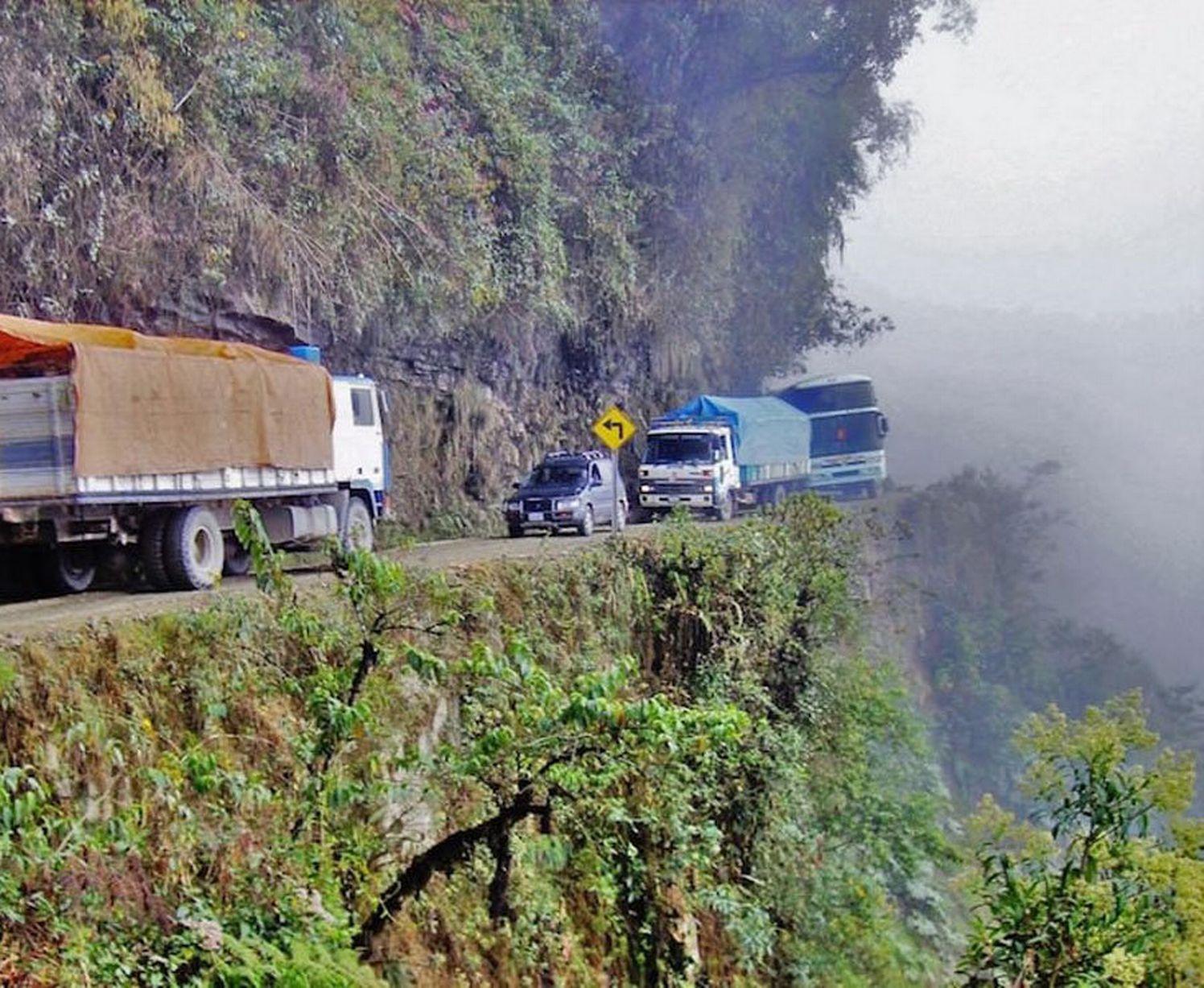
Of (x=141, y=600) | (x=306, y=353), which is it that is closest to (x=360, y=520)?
(x=306, y=353)

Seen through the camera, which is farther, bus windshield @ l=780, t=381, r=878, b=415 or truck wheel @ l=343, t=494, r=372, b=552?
bus windshield @ l=780, t=381, r=878, b=415

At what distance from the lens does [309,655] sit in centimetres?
858

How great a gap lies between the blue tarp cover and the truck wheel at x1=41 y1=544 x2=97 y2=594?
18.2 metres

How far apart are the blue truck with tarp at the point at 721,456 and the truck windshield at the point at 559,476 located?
3573 mm

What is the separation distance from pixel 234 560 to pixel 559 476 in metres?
Answer: 8.00

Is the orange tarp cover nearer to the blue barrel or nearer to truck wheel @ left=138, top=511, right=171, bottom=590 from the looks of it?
truck wheel @ left=138, top=511, right=171, bottom=590

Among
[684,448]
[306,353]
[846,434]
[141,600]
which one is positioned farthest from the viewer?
[846,434]

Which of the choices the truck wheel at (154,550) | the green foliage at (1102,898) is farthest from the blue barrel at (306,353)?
the green foliage at (1102,898)

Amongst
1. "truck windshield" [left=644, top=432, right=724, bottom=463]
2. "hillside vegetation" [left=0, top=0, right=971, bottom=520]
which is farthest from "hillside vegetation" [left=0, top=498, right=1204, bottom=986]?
"truck windshield" [left=644, top=432, right=724, bottom=463]

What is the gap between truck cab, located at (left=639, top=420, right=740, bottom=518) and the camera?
25.4 metres

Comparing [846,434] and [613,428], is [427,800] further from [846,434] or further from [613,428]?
[846,434]

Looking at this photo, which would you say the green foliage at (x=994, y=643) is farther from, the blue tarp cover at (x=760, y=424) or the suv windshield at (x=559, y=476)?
the suv windshield at (x=559, y=476)

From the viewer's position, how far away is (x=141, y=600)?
10109 mm

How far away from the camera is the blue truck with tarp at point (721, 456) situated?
2558cm
